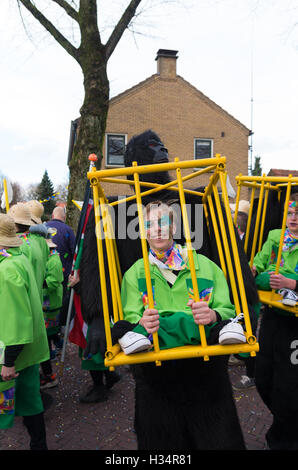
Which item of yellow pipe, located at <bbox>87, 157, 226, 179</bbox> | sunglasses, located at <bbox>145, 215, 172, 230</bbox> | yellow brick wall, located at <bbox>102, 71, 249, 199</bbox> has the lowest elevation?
sunglasses, located at <bbox>145, 215, 172, 230</bbox>

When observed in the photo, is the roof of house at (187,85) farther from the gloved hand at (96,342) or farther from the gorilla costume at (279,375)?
the gloved hand at (96,342)

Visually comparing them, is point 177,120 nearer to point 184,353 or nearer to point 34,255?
point 34,255

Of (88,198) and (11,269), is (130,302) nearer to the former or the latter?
(11,269)

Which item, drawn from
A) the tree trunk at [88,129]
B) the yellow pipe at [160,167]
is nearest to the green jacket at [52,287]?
the tree trunk at [88,129]

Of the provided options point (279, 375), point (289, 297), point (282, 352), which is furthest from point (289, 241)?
point (279, 375)

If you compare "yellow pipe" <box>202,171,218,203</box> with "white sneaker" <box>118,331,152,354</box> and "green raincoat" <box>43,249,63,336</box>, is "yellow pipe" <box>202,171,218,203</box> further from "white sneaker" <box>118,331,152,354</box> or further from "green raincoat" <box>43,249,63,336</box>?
"green raincoat" <box>43,249,63,336</box>

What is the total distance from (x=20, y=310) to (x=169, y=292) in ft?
3.67

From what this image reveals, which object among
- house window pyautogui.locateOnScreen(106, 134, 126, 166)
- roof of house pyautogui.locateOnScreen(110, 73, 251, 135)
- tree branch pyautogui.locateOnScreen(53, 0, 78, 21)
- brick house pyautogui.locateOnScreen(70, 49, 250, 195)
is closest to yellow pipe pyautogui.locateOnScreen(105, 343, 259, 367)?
tree branch pyautogui.locateOnScreen(53, 0, 78, 21)

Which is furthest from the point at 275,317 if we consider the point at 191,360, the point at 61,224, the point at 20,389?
the point at 61,224

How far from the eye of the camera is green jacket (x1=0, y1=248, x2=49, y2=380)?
2.46 meters

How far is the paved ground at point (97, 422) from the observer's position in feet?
10.4

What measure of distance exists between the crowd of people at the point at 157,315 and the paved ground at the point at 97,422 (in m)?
0.16

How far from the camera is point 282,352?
108 inches

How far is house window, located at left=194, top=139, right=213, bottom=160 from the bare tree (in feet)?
38.8
